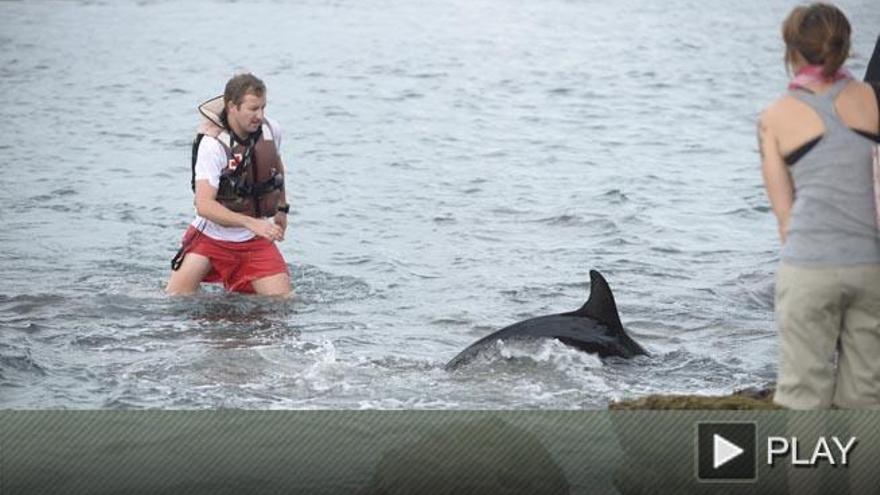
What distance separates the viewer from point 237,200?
12742 millimetres

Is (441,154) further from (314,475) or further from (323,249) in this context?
(314,475)

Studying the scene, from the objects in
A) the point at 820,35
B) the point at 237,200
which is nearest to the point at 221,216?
the point at 237,200

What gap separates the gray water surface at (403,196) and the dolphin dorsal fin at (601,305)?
0.27 metres

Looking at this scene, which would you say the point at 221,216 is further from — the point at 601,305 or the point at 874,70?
the point at 874,70

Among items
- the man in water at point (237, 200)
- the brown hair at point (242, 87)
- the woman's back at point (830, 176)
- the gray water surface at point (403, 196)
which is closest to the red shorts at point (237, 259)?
the man in water at point (237, 200)

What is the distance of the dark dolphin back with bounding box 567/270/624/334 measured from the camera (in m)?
11.2

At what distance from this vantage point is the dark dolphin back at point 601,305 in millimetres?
11219

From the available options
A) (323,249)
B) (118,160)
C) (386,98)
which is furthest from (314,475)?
(386,98)

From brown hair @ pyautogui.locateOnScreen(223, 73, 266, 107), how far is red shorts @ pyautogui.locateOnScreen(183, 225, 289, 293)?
1163 mm

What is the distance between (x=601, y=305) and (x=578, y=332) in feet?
1.00

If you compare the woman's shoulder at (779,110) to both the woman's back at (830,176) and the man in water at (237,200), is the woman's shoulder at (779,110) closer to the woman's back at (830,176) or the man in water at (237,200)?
the woman's back at (830,176)

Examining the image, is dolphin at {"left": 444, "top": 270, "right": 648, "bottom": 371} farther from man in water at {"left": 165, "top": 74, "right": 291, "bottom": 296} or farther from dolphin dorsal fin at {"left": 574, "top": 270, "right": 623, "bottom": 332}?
man in water at {"left": 165, "top": 74, "right": 291, "bottom": 296}

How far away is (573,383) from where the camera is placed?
11203mm

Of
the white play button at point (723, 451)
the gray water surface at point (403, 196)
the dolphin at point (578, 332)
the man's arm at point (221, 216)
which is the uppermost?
the white play button at point (723, 451)
